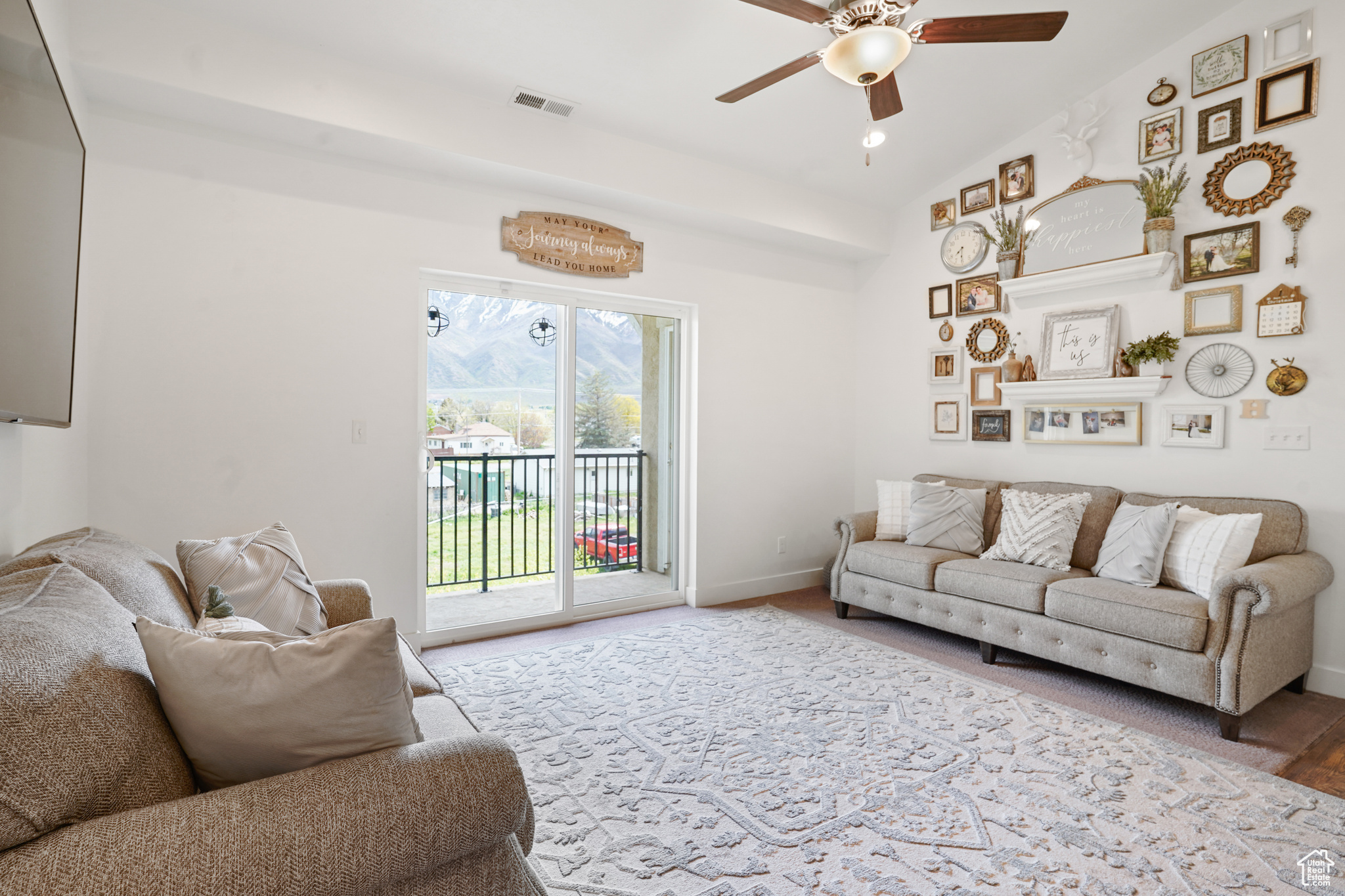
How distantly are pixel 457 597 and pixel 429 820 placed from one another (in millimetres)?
3143

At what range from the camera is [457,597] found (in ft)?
13.0

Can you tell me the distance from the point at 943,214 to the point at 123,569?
187 inches

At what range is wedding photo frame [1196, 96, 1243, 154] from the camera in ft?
10.5

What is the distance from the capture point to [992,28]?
2293 millimetres

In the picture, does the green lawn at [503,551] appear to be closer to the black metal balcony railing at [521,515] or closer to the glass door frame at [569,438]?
the black metal balcony railing at [521,515]

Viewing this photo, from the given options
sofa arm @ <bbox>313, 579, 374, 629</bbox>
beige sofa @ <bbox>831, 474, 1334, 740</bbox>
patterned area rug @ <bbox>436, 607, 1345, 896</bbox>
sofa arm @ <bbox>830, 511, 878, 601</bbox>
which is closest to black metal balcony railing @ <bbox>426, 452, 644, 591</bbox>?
patterned area rug @ <bbox>436, 607, 1345, 896</bbox>

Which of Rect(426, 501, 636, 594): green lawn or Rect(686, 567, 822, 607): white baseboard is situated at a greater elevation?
Rect(426, 501, 636, 594): green lawn

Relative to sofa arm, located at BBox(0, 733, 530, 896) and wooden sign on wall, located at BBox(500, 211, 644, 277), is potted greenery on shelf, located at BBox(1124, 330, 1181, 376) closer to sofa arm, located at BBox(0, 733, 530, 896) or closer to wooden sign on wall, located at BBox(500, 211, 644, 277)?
wooden sign on wall, located at BBox(500, 211, 644, 277)

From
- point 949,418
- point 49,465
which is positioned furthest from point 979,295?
point 49,465

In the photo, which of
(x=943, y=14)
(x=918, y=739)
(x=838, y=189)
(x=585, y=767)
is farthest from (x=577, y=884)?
(x=838, y=189)

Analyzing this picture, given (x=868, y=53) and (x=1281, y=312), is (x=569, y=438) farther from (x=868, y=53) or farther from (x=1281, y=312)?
(x=1281, y=312)

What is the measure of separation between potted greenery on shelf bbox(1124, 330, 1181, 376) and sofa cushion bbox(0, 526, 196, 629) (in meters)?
4.23

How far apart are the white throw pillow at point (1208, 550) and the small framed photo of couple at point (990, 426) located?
4.30 ft

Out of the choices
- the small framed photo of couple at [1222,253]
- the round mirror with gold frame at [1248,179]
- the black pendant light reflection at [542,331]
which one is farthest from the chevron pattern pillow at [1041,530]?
the black pendant light reflection at [542,331]
